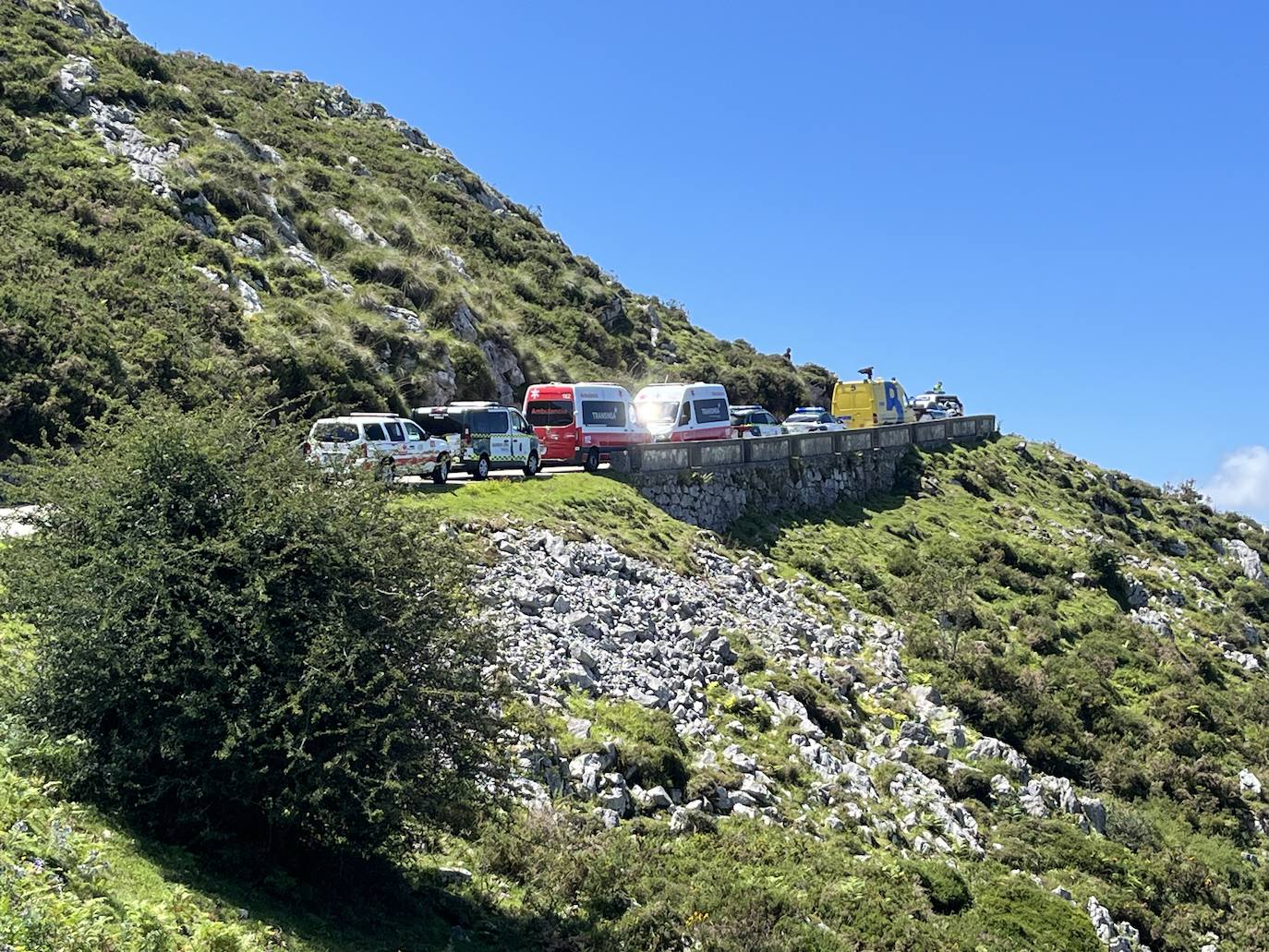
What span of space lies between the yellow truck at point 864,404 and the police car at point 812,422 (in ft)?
3.57

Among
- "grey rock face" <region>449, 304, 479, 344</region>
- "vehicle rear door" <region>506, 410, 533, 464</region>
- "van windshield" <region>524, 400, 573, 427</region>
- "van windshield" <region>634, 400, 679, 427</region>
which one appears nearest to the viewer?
"vehicle rear door" <region>506, 410, 533, 464</region>

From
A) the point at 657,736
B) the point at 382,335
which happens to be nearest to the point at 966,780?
the point at 657,736

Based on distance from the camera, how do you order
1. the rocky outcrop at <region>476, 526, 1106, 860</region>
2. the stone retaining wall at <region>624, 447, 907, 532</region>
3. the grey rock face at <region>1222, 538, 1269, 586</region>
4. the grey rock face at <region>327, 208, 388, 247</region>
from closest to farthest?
the rocky outcrop at <region>476, 526, 1106, 860</region> < the stone retaining wall at <region>624, 447, 907, 532</region> < the grey rock face at <region>327, 208, 388, 247</region> < the grey rock face at <region>1222, 538, 1269, 586</region>

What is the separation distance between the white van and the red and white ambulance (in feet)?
9.27

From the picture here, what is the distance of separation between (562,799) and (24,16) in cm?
5185

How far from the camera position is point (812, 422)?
4875cm

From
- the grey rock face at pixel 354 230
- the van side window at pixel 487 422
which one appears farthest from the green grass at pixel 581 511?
the grey rock face at pixel 354 230

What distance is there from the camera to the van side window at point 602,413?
31484 millimetres

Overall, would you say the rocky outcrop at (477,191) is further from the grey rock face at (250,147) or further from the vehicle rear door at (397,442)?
the vehicle rear door at (397,442)

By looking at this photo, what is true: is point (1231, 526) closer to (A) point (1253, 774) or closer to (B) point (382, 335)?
(A) point (1253, 774)

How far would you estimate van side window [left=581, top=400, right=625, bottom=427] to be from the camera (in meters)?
31.5

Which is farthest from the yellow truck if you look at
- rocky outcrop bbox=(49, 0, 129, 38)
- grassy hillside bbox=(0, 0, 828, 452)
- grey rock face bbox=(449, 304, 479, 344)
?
rocky outcrop bbox=(49, 0, 129, 38)

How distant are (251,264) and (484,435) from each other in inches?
648

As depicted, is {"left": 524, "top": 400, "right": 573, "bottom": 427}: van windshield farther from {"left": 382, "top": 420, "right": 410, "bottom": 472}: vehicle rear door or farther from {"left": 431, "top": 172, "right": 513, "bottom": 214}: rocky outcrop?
{"left": 431, "top": 172, "right": 513, "bottom": 214}: rocky outcrop
